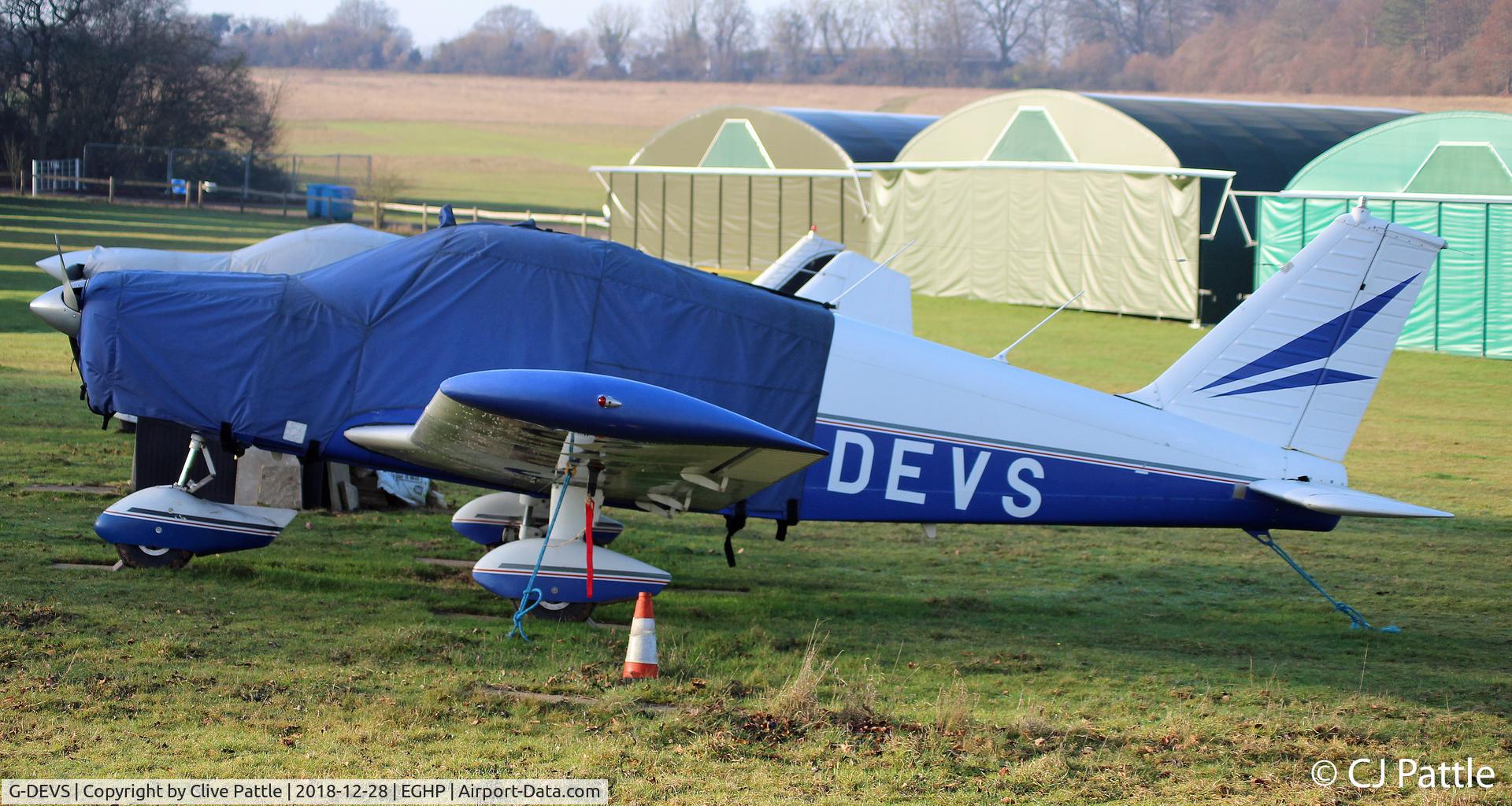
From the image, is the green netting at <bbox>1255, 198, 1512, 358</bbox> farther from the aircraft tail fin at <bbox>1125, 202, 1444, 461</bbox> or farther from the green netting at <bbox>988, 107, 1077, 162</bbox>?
the aircraft tail fin at <bbox>1125, 202, 1444, 461</bbox>

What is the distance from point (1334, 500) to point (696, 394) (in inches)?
140

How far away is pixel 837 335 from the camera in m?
7.81

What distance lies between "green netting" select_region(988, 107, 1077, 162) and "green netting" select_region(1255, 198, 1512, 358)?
6.52 meters

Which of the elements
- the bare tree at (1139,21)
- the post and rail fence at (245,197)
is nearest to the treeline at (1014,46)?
the bare tree at (1139,21)

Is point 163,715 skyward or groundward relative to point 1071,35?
groundward

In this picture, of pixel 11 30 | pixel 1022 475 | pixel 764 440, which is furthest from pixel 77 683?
pixel 11 30

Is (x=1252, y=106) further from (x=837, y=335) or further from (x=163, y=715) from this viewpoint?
(x=163, y=715)

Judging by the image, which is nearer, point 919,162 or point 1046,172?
point 1046,172

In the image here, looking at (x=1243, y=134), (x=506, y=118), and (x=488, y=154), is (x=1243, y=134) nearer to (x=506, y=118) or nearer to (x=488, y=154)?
(x=488, y=154)

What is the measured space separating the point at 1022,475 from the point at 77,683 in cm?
502

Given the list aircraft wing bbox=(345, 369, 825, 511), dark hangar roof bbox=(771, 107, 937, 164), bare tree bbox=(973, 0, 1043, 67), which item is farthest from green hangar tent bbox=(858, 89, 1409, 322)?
bare tree bbox=(973, 0, 1043, 67)

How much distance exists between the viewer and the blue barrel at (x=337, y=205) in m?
48.1
